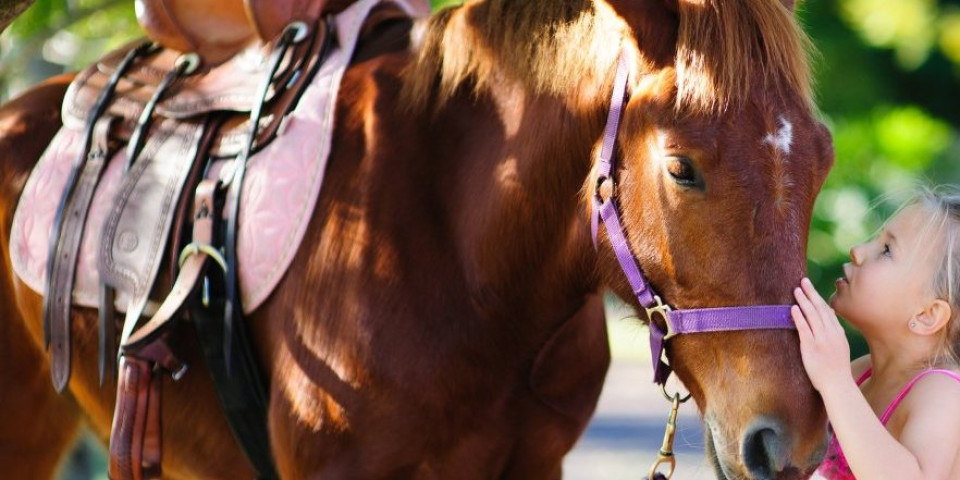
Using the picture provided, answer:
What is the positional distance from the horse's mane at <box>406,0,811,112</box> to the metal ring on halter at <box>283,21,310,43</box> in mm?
324

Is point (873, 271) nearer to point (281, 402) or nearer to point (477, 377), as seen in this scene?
point (477, 377)

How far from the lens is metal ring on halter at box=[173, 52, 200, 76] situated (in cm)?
284

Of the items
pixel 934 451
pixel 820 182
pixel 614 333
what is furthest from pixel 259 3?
pixel 614 333

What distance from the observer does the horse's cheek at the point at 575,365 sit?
2.37 m

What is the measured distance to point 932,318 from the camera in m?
2.27

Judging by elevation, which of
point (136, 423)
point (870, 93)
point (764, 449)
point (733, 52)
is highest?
point (733, 52)

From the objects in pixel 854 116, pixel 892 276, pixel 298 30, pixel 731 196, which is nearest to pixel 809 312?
pixel 731 196

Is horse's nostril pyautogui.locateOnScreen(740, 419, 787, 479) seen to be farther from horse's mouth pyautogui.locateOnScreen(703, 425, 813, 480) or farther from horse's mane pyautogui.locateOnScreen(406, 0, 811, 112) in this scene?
horse's mane pyautogui.locateOnScreen(406, 0, 811, 112)

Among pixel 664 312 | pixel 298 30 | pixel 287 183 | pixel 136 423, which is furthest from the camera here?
pixel 298 30

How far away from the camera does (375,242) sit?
232 cm

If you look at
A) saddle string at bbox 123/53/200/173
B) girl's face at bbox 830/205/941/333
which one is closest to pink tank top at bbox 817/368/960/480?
girl's face at bbox 830/205/941/333

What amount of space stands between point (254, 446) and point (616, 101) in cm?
114

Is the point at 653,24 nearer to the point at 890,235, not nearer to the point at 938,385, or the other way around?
the point at 890,235

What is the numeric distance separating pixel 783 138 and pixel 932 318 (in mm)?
598
